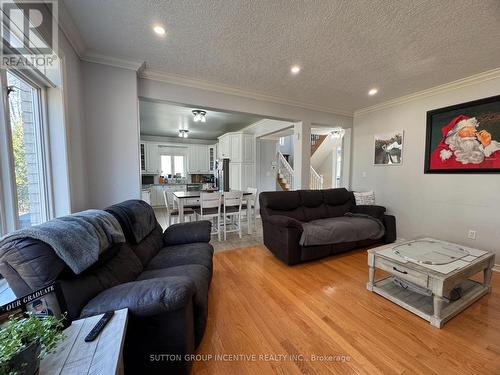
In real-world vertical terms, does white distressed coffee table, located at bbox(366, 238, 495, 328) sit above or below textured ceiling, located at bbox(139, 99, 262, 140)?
below

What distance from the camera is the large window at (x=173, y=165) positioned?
24.6ft

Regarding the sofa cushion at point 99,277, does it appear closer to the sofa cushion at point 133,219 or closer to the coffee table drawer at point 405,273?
the sofa cushion at point 133,219

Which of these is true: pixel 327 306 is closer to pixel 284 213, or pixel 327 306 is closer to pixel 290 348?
pixel 290 348

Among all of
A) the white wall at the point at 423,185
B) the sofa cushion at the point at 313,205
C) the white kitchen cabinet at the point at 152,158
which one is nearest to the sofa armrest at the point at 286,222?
the sofa cushion at the point at 313,205

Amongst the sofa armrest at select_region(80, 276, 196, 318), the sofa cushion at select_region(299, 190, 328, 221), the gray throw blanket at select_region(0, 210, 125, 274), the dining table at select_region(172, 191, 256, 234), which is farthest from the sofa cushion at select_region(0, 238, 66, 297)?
the sofa cushion at select_region(299, 190, 328, 221)

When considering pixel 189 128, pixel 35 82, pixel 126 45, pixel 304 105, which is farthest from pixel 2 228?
pixel 189 128

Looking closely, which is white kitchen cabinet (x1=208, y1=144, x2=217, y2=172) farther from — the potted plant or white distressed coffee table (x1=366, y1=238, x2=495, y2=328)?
the potted plant

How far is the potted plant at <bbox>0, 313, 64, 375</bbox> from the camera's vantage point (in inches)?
23.2

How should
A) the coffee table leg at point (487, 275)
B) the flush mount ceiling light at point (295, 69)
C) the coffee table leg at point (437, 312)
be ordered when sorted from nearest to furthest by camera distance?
the coffee table leg at point (437, 312) → the coffee table leg at point (487, 275) → the flush mount ceiling light at point (295, 69)

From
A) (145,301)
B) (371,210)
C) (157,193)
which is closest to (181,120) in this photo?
(157,193)

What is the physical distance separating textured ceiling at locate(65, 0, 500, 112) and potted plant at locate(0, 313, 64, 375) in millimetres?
2139

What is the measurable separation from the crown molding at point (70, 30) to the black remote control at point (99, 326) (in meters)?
2.29

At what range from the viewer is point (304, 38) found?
2.03m

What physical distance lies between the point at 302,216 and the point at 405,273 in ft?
5.49
